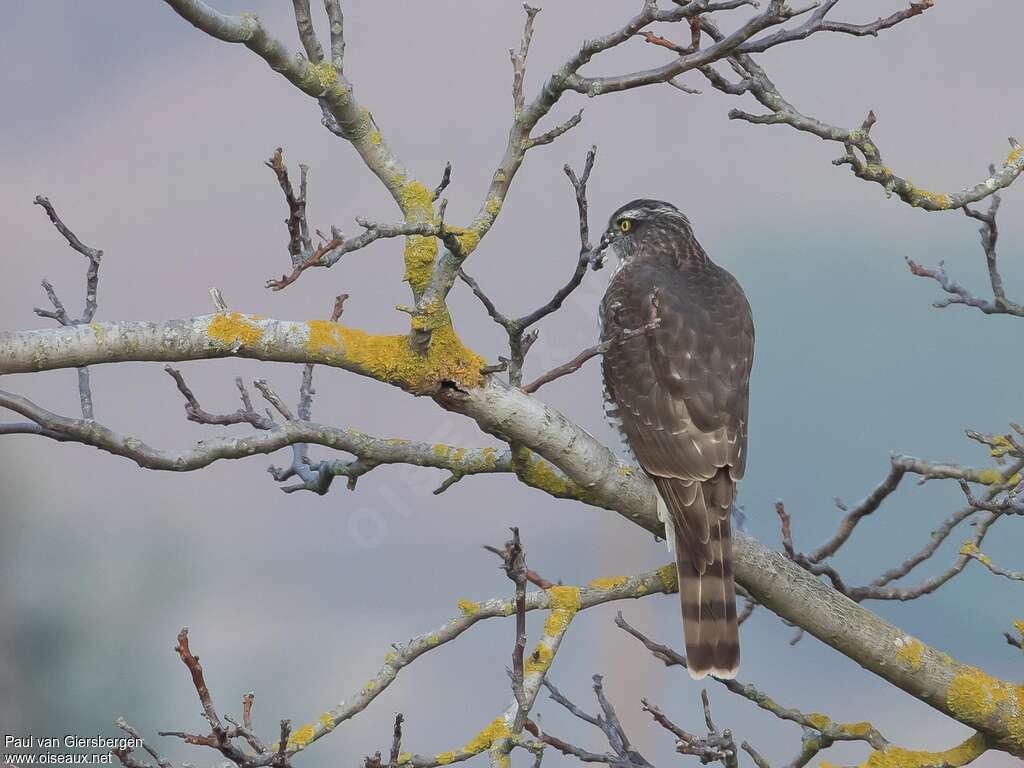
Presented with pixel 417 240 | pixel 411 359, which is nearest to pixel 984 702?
pixel 411 359

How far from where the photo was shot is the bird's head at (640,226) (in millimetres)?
6684

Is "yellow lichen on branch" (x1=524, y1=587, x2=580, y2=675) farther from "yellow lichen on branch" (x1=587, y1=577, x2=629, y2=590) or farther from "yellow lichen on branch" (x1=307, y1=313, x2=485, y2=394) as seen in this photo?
"yellow lichen on branch" (x1=307, y1=313, x2=485, y2=394)

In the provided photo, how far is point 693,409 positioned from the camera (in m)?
5.37

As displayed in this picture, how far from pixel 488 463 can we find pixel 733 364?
1.57 metres

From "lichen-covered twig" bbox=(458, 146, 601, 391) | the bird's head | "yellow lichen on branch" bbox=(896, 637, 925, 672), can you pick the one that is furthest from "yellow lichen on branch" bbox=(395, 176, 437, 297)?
the bird's head

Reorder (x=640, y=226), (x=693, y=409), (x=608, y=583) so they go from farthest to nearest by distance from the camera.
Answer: (x=640, y=226) → (x=693, y=409) → (x=608, y=583)

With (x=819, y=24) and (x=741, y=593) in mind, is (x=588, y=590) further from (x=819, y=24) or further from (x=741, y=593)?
(x=819, y=24)

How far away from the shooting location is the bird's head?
6.68 m

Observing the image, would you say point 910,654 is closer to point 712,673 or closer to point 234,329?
point 712,673

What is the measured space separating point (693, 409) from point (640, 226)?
5.70ft

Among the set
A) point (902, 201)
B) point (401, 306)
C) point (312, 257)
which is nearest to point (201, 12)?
point (312, 257)

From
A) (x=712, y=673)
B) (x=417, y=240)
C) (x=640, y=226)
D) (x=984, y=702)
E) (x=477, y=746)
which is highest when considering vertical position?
(x=640, y=226)

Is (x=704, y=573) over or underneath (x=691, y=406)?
underneath

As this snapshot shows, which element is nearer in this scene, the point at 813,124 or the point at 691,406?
the point at 813,124
